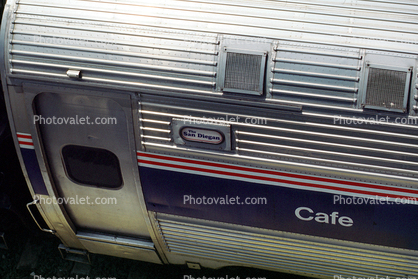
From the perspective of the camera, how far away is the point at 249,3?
383 cm

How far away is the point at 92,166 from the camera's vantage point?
4.46 m

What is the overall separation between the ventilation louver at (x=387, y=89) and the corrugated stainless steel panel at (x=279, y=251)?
65.9 inches

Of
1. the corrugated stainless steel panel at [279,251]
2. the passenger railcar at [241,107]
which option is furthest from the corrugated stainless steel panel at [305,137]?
the corrugated stainless steel panel at [279,251]

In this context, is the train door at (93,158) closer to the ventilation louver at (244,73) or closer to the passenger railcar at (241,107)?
the passenger railcar at (241,107)

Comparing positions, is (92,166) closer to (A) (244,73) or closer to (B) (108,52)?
(B) (108,52)

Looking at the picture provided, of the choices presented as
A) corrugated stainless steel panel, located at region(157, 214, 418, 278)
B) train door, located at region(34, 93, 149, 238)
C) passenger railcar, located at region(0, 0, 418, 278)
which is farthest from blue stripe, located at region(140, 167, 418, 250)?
train door, located at region(34, 93, 149, 238)

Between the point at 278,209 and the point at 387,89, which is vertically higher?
the point at 387,89

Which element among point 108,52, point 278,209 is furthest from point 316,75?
point 108,52

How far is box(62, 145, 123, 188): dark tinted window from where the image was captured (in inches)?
171

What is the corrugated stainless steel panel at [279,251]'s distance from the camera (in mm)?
4422

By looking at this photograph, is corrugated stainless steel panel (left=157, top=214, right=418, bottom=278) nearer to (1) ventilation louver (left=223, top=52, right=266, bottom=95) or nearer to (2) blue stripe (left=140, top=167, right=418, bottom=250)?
(2) blue stripe (left=140, top=167, right=418, bottom=250)

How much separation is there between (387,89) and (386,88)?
0.01 metres

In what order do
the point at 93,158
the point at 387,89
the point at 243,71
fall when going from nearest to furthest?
the point at 387,89, the point at 243,71, the point at 93,158

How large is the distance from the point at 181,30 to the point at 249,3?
701mm
